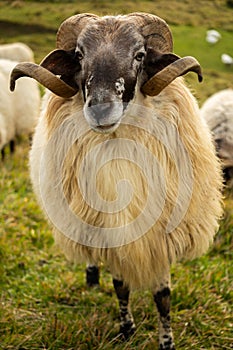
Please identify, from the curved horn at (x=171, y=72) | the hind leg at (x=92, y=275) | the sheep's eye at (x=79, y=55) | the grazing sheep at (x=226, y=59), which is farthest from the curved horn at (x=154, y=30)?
the grazing sheep at (x=226, y=59)

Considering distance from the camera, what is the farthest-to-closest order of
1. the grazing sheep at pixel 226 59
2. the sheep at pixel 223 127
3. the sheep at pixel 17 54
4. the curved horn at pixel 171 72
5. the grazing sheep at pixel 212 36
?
the grazing sheep at pixel 226 59, the grazing sheep at pixel 212 36, the sheep at pixel 17 54, the sheep at pixel 223 127, the curved horn at pixel 171 72

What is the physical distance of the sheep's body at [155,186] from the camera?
289 cm

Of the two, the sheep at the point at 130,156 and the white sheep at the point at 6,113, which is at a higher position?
the sheep at the point at 130,156

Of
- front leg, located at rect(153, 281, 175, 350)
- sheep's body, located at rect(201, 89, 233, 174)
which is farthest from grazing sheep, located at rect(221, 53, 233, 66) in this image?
front leg, located at rect(153, 281, 175, 350)

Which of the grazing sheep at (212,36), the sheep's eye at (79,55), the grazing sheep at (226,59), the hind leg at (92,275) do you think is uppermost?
the sheep's eye at (79,55)

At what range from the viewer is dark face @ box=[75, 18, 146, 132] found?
97.9 inches

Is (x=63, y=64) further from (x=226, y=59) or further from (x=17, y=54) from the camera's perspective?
(x=226, y=59)

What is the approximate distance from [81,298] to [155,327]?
0.69m

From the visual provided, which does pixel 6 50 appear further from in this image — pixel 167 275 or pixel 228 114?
pixel 167 275

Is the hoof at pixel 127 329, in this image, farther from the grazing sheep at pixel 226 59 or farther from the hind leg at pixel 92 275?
the grazing sheep at pixel 226 59

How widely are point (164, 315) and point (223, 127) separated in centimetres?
306

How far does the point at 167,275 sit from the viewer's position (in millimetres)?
3279

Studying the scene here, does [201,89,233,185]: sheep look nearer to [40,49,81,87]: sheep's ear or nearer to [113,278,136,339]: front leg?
[113,278,136,339]: front leg

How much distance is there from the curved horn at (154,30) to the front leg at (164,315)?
151 centimetres
